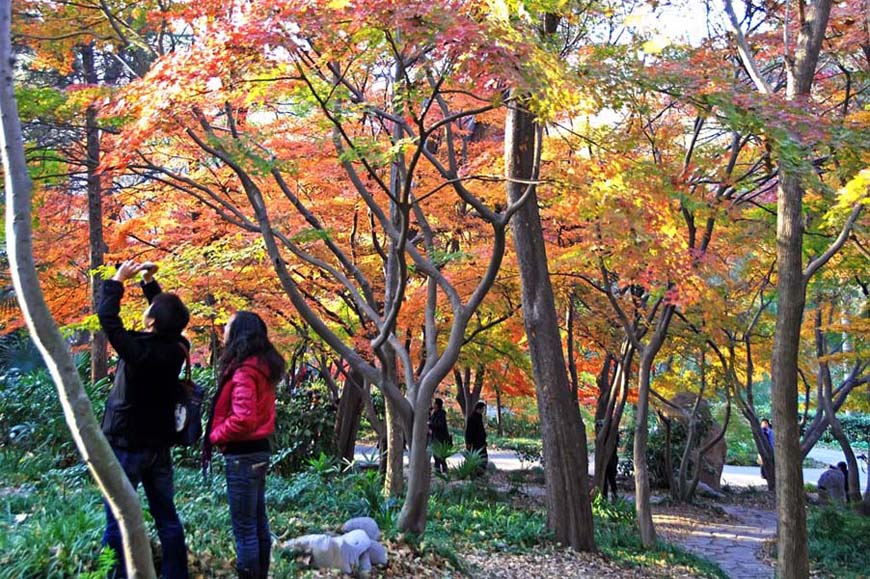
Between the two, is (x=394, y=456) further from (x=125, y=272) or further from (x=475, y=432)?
(x=475, y=432)

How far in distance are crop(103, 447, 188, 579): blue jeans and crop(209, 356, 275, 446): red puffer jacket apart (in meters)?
0.28

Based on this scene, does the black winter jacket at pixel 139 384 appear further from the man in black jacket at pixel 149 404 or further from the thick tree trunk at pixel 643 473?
the thick tree trunk at pixel 643 473

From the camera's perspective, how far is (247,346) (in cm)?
394

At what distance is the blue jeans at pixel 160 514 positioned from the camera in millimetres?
3635

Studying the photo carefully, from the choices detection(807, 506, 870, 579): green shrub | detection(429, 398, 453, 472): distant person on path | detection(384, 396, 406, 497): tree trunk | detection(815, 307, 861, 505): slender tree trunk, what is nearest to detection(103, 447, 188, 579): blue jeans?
detection(384, 396, 406, 497): tree trunk

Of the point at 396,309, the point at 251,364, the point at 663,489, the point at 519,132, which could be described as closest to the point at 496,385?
the point at 663,489

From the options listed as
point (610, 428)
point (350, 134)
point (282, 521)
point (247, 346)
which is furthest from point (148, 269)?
point (610, 428)

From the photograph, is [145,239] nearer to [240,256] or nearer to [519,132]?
[240,256]

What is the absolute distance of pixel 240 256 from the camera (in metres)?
8.98

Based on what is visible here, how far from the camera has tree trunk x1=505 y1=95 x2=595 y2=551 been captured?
8.29 m

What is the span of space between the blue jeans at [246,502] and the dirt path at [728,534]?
7340 millimetres

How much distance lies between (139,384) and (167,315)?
345 millimetres

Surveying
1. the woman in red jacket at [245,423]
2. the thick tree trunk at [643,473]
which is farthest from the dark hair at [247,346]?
the thick tree trunk at [643,473]

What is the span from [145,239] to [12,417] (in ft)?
11.0
